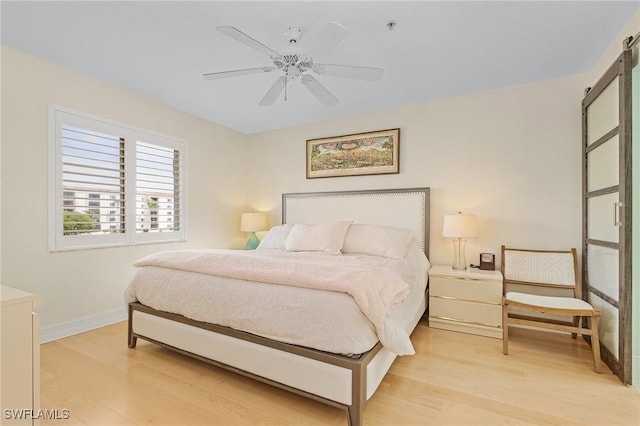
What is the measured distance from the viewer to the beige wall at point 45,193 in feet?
8.03

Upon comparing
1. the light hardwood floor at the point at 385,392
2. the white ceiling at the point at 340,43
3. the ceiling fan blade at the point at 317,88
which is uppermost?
the white ceiling at the point at 340,43

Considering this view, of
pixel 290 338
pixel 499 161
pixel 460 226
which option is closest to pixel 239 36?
pixel 290 338

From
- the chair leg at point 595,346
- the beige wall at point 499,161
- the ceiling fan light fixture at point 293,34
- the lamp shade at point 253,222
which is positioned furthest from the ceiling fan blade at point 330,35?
the lamp shade at point 253,222

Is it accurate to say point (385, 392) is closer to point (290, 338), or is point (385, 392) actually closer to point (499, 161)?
point (290, 338)

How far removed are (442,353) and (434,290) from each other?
2.23ft

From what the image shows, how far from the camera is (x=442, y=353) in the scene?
8.02 feet

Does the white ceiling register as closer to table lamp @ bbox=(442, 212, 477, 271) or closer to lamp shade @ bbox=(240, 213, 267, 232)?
table lamp @ bbox=(442, 212, 477, 271)

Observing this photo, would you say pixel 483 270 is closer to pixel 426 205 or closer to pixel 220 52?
pixel 426 205

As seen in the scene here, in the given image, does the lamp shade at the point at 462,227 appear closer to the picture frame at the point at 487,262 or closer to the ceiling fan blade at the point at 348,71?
the picture frame at the point at 487,262

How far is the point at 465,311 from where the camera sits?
2.85 metres

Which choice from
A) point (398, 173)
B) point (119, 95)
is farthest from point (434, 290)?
point (119, 95)

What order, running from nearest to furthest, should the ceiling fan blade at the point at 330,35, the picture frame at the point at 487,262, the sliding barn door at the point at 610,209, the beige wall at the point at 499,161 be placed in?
the ceiling fan blade at the point at 330,35, the sliding barn door at the point at 610,209, the beige wall at the point at 499,161, the picture frame at the point at 487,262

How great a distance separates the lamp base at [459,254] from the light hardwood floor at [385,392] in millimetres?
927

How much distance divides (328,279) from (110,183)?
273 centimetres
